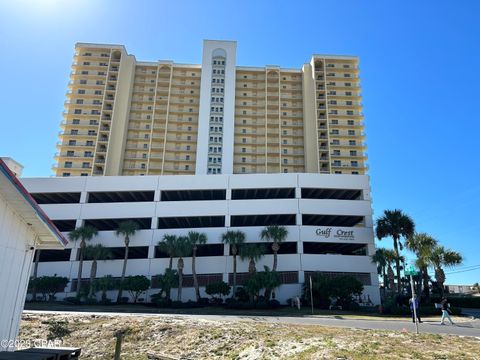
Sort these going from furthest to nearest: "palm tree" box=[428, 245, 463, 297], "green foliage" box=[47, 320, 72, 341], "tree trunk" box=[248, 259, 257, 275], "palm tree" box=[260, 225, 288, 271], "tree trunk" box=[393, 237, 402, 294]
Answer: "palm tree" box=[260, 225, 288, 271] → "tree trunk" box=[248, 259, 257, 275] → "tree trunk" box=[393, 237, 402, 294] → "palm tree" box=[428, 245, 463, 297] → "green foliage" box=[47, 320, 72, 341]

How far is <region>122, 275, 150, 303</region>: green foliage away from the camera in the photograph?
46816 millimetres

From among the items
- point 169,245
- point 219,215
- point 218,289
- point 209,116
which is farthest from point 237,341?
point 209,116

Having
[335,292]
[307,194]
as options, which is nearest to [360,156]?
[307,194]

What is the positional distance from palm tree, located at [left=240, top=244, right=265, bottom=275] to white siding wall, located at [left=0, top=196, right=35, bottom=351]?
129ft

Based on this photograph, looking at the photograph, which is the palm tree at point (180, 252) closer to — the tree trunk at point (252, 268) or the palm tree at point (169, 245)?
the palm tree at point (169, 245)

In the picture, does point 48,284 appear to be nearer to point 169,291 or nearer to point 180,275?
point 169,291

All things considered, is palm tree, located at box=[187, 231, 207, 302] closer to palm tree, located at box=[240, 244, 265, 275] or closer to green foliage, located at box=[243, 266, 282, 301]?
palm tree, located at box=[240, 244, 265, 275]

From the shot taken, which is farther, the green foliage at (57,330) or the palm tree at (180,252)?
the palm tree at (180,252)

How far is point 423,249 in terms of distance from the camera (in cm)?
4112

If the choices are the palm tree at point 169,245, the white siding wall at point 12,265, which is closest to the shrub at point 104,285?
the palm tree at point 169,245

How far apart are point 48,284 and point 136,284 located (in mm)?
12776

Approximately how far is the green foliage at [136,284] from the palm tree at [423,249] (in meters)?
35.1

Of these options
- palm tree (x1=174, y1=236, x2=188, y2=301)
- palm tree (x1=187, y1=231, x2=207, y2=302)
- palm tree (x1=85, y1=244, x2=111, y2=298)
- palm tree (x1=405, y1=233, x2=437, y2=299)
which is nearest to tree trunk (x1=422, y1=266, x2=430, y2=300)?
palm tree (x1=405, y1=233, x2=437, y2=299)

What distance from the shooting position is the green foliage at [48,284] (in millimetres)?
48156
